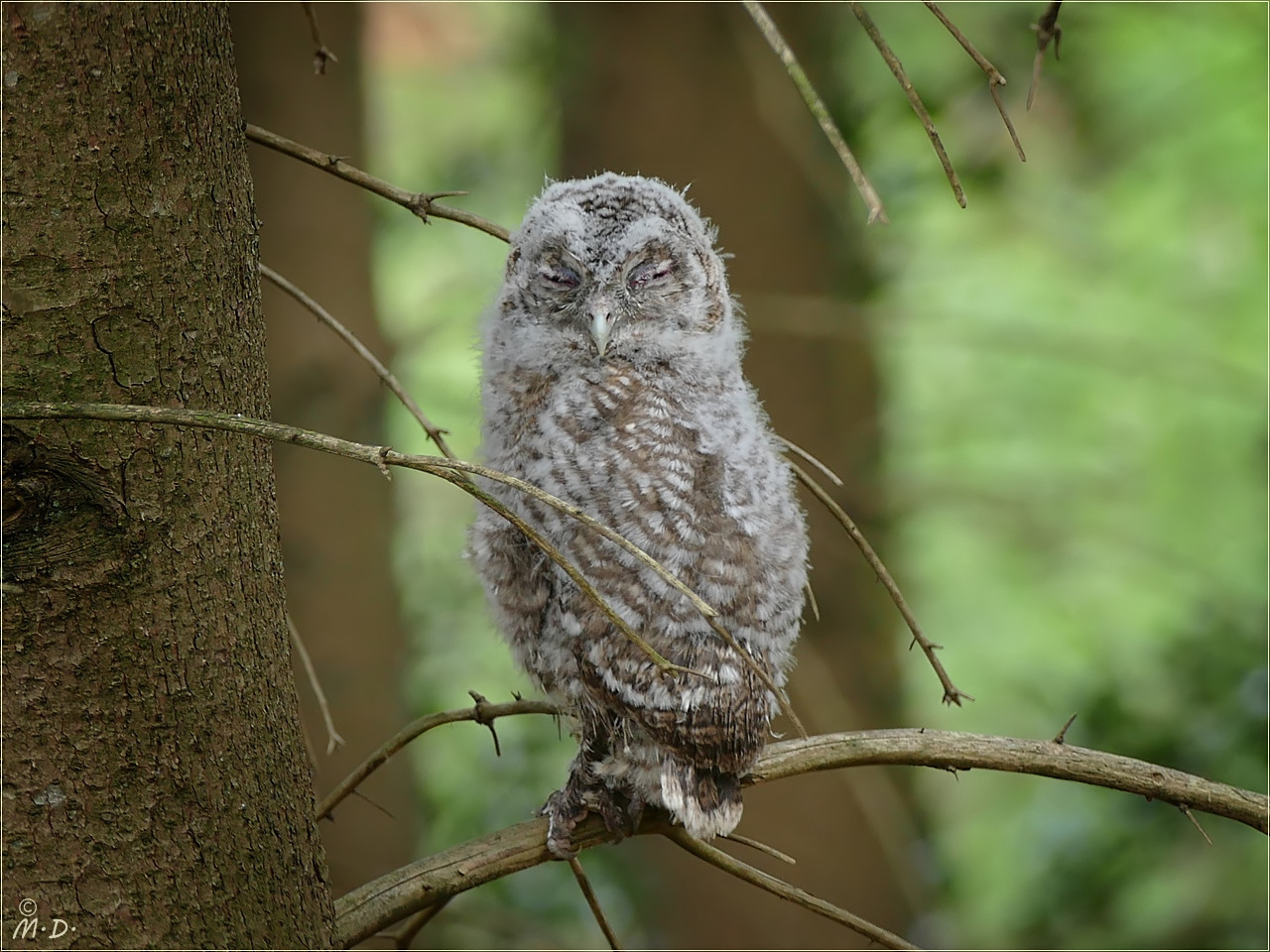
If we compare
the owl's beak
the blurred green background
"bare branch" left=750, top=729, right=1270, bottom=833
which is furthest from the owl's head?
"bare branch" left=750, top=729, right=1270, bottom=833

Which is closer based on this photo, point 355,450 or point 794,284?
point 355,450

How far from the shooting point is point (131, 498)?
1.07 m

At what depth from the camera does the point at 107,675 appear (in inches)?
42.1

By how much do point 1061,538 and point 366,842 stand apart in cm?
222

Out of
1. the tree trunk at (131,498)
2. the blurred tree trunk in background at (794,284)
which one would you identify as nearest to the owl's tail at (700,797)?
the tree trunk at (131,498)

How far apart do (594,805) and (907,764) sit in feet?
1.33

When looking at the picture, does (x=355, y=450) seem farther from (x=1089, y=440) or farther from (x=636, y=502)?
(x=1089, y=440)

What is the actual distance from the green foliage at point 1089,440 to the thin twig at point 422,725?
175 centimetres

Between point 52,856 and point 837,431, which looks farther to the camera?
point 837,431

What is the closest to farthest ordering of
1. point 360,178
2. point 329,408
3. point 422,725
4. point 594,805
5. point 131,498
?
point 131,498
point 360,178
point 422,725
point 594,805
point 329,408

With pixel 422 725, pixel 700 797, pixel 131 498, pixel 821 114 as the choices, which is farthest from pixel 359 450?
pixel 700 797

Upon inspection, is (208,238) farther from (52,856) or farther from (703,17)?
(703,17)

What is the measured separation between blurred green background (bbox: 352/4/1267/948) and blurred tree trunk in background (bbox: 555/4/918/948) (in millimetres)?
90

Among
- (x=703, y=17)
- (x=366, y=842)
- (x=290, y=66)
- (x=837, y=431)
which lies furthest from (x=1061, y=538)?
(x=290, y=66)
